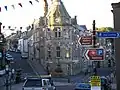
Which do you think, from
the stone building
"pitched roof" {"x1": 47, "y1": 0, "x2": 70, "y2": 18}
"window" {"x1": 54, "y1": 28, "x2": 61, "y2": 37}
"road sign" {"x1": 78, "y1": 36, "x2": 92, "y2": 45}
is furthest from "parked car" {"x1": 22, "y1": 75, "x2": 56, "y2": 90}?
"pitched roof" {"x1": 47, "y1": 0, "x2": 70, "y2": 18}

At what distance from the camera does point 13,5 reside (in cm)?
2761

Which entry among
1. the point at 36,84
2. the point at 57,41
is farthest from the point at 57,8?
the point at 36,84

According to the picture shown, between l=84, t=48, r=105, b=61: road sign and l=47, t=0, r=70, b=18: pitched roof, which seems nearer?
l=84, t=48, r=105, b=61: road sign

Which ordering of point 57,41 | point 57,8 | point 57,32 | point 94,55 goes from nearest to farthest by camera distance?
point 94,55, point 57,41, point 57,32, point 57,8

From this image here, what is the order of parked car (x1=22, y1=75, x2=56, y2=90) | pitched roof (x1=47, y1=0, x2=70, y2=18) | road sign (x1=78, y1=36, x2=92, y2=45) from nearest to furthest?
road sign (x1=78, y1=36, x2=92, y2=45)
parked car (x1=22, y1=75, x2=56, y2=90)
pitched roof (x1=47, y1=0, x2=70, y2=18)

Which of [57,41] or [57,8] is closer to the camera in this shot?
[57,41]

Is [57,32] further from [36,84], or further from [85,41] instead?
[85,41]

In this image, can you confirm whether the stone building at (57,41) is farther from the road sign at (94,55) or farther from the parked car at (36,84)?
the road sign at (94,55)

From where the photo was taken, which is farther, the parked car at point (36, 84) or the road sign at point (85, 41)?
the parked car at point (36, 84)

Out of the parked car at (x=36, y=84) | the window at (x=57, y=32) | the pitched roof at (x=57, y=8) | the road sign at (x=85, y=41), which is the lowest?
the parked car at (x=36, y=84)

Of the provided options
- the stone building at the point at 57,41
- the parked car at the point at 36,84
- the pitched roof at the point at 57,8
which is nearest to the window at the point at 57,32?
the stone building at the point at 57,41

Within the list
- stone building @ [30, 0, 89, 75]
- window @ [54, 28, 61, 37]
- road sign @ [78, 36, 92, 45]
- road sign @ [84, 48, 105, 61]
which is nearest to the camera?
road sign @ [84, 48, 105, 61]

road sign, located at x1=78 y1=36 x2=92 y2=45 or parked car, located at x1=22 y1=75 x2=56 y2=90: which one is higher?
road sign, located at x1=78 y1=36 x2=92 y2=45

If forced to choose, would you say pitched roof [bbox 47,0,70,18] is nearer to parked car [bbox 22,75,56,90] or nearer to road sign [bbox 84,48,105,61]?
parked car [bbox 22,75,56,90]
